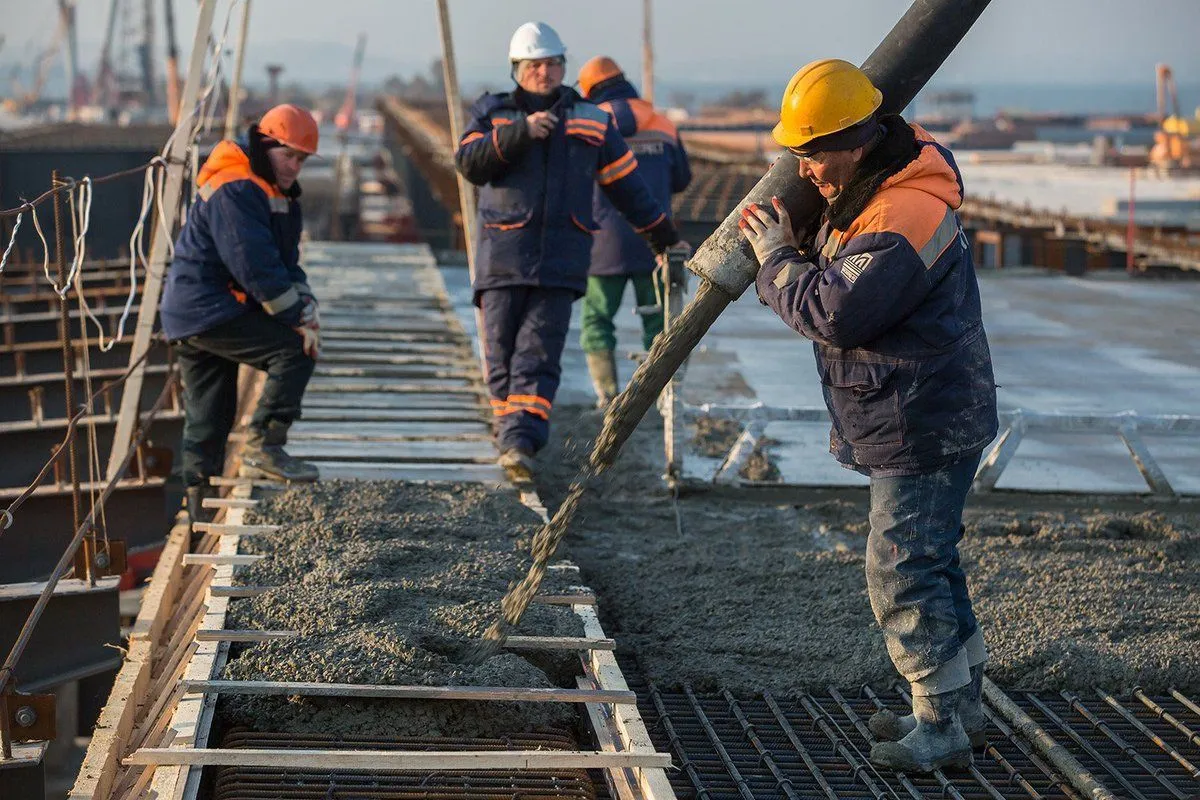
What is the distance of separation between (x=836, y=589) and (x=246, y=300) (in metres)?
2.78

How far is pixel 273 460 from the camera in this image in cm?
637

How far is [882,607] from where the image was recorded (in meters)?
4.07

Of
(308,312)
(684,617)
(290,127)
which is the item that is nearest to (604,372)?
(308,312)

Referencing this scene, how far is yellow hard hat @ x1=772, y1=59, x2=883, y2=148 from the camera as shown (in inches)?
147

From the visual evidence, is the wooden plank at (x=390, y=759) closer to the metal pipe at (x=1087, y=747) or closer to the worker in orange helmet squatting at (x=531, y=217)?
the metal pipe at (x=1087, y=747)

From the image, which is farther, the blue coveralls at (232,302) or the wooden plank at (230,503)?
the blue coveralls at (232,302)

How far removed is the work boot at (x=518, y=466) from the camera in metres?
6.57

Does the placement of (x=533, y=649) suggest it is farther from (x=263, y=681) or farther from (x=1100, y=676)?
(x=1100, y=676)

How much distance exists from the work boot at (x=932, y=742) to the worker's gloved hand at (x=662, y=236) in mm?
3420

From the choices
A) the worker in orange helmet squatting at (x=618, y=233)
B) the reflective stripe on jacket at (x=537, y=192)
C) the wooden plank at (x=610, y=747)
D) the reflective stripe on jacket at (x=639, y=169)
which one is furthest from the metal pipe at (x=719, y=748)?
the reflective stripe on jacket at (x=639, y=169)

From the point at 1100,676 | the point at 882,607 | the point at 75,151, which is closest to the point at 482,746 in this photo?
the point at 882,607

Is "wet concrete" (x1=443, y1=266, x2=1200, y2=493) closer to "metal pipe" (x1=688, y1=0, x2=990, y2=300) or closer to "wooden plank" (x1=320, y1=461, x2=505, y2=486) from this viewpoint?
"wooden plank" (x1=320, y1=461, x2=505, y2=486)

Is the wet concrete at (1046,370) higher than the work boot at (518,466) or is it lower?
lower

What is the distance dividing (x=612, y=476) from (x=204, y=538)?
202 cm
